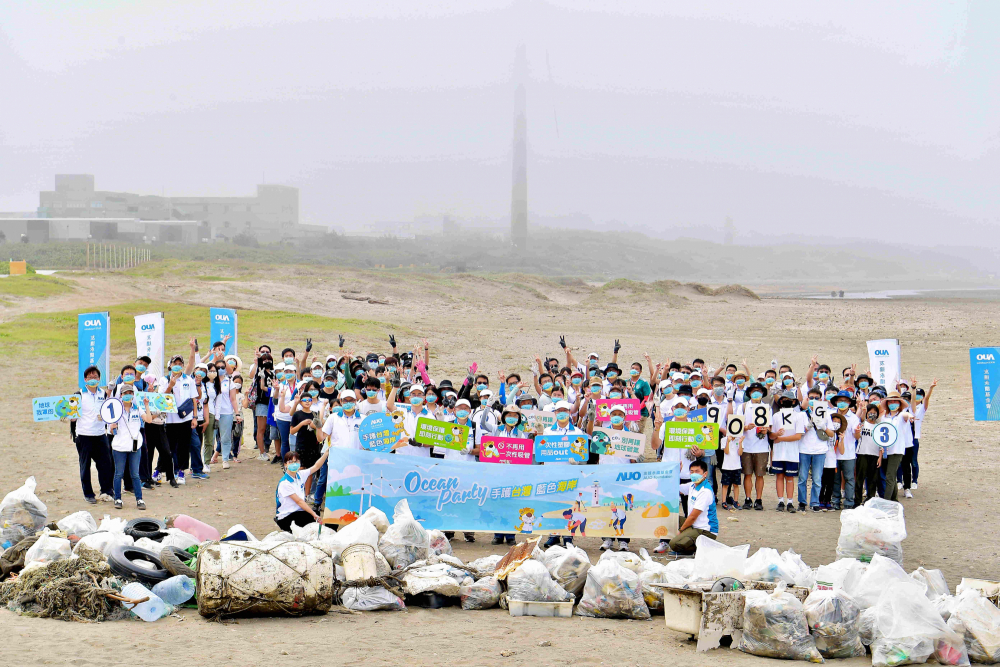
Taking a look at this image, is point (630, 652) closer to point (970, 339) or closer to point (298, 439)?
point (298, 439)

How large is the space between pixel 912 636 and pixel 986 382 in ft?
29.3

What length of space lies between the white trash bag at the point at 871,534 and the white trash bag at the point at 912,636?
77.8 inches

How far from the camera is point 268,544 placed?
866 centimetres

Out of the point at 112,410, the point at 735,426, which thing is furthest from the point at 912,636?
the point at 112,410

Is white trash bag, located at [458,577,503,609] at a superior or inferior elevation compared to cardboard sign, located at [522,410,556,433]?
inferior

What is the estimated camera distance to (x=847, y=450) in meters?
13.6

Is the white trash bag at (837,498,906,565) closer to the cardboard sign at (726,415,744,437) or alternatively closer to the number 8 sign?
the cardboard sign at (726,415,744,437)

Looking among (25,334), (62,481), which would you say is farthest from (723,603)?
(25,334)

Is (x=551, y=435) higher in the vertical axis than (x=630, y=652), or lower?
higher

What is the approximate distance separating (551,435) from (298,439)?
396 cm

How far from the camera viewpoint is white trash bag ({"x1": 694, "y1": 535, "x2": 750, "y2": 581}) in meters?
8.72

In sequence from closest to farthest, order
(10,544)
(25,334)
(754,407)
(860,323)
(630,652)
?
(630,652) → (10,544) → (754,407) → (25,334) → (860,323)

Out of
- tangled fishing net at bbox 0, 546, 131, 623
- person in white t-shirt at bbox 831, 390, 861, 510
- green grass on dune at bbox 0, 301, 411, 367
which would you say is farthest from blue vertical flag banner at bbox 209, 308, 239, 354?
person in white t-shirt at bbox 831, 390, 861, 510

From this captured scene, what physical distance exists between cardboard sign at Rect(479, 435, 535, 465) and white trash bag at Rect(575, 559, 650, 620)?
134 inches
